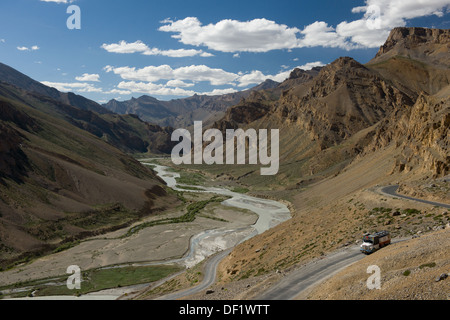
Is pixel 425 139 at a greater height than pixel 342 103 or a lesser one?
lesser

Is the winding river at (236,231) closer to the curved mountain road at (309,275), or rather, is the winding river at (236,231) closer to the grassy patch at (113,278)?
the grassy patch at (113,278)

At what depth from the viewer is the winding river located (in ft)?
183

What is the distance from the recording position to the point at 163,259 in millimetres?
53062

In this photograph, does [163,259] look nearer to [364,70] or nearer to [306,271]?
[306,271]

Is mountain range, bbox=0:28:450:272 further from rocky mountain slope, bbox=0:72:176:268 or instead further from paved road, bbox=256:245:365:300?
paved road, bbox=256:245:365:300

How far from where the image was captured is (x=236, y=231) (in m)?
68.7

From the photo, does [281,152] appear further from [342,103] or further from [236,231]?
[236,231]

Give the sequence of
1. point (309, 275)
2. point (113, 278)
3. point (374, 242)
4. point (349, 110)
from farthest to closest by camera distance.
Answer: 1. point (349, 110)
2. point (113, 278)
3. point (374, 242)
4. point (309, 275)

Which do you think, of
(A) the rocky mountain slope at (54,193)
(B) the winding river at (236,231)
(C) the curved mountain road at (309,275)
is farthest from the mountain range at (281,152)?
(C) the curved mountain road at (309,275)

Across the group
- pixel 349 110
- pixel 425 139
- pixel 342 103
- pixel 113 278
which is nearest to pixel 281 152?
pixel 349 110

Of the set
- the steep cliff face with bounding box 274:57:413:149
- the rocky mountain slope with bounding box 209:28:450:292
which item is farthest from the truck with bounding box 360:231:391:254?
the steep cliff face with bounding box 274:57:413:149

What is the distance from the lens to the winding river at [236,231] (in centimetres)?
5577

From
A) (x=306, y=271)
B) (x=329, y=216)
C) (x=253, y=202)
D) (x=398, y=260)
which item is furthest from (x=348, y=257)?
(x=253, y=202)

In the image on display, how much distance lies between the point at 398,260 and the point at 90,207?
6559 cm
